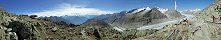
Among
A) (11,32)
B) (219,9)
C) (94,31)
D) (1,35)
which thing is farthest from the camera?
(94,31)

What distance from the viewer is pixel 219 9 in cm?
5722

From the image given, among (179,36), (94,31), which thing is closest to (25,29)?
(179,36)

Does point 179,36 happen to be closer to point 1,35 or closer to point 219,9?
Answer: point 219,9

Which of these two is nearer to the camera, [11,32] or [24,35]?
[11,32]

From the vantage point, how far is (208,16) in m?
58.3

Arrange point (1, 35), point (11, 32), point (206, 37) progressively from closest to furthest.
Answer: point (1, 35)
point (11, 32)
point (206, 37)

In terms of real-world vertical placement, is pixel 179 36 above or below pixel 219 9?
below

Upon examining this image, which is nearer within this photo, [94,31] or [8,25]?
[8,25]

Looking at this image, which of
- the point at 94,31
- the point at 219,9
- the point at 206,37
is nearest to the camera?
the point at 206,37

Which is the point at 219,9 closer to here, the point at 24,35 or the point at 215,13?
the point at 215,13

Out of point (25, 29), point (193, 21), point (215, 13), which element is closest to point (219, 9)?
point (215, 13)

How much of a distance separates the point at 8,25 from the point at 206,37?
88.2ft

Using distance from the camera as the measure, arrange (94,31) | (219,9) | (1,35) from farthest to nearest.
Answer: (94,31), (219,9), (1,35)

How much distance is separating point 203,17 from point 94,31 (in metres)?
66.3
